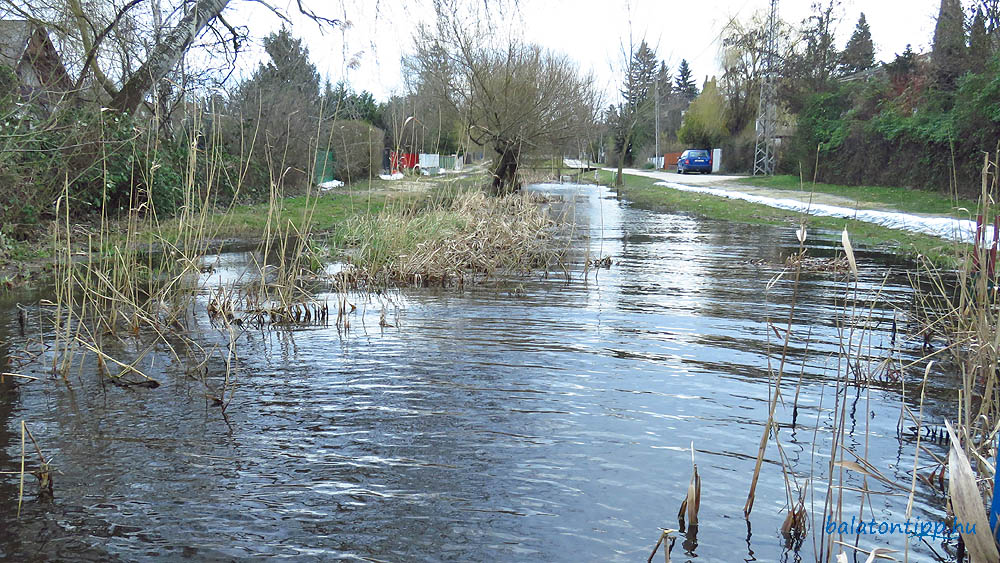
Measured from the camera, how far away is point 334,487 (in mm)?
3055

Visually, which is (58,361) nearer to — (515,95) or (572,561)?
(572,561)

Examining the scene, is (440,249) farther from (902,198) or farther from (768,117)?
(768,117)

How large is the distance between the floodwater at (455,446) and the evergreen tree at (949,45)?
16.1 meters

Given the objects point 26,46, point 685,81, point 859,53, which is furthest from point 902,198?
point 685,81

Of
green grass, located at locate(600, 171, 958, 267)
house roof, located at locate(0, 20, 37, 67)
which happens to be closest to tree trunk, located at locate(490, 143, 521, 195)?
green grass, located at locate(600, 171, 958, 267)

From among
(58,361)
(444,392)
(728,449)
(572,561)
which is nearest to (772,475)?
(728,449)

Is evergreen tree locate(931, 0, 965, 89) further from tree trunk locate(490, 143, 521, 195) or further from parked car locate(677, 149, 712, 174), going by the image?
parked car locate(677, 149, 712, 174)

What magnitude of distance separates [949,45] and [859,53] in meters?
14.0

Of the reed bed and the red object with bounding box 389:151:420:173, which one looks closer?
the reed bed

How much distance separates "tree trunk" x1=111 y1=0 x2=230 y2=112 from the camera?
12.5 m

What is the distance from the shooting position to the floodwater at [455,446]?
105 inches

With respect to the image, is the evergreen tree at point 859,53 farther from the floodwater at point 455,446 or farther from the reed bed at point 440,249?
the floodwater at point 455,446

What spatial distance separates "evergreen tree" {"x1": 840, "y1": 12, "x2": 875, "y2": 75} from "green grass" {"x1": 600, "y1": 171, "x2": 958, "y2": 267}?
33.6 feet

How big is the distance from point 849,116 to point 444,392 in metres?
22.9
